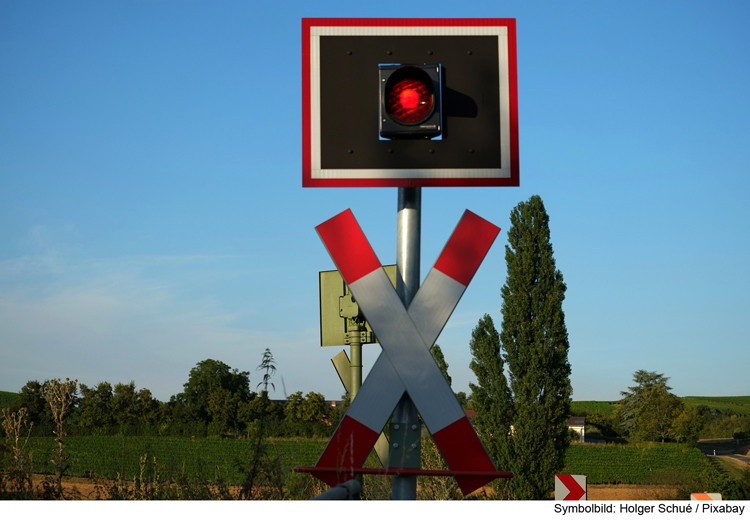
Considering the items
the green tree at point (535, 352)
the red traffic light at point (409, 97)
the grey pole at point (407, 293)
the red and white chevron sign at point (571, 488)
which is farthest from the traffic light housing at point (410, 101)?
the green tree at point (535, 352)

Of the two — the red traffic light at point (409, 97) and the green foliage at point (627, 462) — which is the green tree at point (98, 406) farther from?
the red traffic light at point (409, 97)

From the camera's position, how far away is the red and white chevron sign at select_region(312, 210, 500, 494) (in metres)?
2.21

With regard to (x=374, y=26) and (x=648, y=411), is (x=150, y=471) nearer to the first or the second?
(x=374, y=26)

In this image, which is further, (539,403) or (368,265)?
(539,403)

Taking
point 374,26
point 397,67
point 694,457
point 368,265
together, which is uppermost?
point 374,26

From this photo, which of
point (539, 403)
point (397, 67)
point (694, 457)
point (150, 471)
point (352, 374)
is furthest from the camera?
point (694, 457)

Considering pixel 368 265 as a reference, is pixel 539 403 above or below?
below

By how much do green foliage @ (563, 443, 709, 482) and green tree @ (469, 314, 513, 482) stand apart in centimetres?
2269

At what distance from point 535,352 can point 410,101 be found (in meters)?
23.0

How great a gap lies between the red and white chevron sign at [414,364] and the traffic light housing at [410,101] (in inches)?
16.2

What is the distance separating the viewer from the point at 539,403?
24.1m

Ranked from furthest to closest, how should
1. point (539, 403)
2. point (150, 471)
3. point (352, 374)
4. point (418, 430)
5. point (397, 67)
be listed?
1. point (539, 403)
2. point (352, 374)
3. point (150, 471)
4. point (397, 67)
5. point (418, 430)
